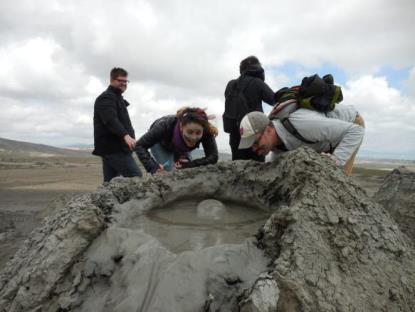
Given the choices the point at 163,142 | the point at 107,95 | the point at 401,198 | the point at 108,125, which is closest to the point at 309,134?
the point at 163,142

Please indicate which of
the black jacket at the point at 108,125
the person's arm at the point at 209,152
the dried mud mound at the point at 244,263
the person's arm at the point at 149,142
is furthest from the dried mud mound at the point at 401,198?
the black jacket at the point at 108,125

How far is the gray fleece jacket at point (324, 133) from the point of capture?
2514mm

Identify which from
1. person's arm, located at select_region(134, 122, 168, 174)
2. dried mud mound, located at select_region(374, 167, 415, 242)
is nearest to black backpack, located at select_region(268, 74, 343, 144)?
person's arm, located at select_region(134, 122, 168, 174)

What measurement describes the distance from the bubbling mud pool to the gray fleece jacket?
560 millimetres

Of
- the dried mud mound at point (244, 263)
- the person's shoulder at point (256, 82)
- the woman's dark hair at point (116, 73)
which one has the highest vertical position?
the woman's dark hair at point (116, 73)

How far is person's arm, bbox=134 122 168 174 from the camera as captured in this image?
3.54m

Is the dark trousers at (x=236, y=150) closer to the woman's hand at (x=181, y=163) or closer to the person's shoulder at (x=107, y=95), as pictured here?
the woman's hand at (x=181, y=163)

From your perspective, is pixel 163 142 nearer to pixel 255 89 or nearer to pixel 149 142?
pixel 149 142

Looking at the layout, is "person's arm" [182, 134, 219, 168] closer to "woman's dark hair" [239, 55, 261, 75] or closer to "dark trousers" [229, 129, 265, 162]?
"dark trousers" [229, 129, 265, 162]

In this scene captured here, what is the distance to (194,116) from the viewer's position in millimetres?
3236

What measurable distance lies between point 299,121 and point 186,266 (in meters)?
1.31

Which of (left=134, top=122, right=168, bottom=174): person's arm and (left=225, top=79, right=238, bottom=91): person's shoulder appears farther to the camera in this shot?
(left=225, top=79, right=238, bottom=91): person's shoulder

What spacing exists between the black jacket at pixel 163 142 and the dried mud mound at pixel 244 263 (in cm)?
122

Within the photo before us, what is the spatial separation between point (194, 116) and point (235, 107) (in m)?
0.74
